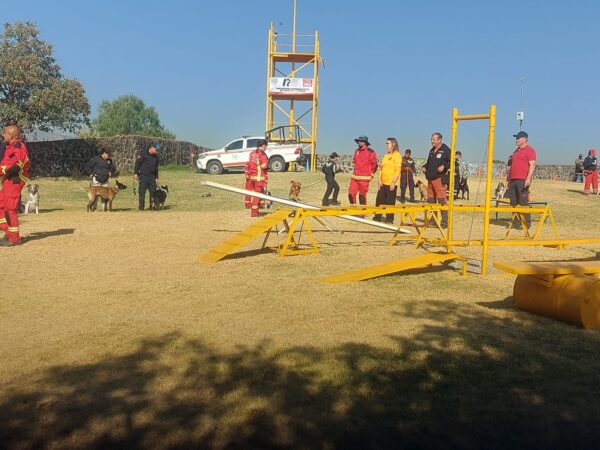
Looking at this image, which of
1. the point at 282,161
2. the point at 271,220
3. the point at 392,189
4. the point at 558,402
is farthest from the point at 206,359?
the point at 282,161

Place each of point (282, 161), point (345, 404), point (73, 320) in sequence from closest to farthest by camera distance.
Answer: point (345, 404)
point (73, 320)
point (282, 161)

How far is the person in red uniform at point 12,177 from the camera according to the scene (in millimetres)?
9602

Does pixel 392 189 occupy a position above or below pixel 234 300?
above

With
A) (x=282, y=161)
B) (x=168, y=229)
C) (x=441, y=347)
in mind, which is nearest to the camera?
(x=441, y=347)

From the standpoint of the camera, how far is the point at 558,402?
3611mm

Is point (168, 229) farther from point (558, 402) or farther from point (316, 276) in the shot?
point (558, 402)

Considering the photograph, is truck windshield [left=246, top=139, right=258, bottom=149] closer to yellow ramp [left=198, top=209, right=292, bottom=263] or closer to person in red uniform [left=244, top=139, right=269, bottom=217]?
person in red uniform [left=244, top=139, right=269, bottom=217]

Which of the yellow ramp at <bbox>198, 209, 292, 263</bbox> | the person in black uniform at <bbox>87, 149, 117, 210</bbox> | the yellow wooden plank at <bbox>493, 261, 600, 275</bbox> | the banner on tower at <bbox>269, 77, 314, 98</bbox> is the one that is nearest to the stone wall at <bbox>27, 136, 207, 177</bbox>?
the banner on tower at <bbox>269, 77, 314, 98</bbox>

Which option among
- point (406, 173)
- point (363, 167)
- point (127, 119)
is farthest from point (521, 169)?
point (127, 119)

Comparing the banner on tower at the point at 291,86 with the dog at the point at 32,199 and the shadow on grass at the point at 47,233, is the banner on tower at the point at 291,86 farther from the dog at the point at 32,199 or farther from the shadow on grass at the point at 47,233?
the shadow on grass at the point at 47,233

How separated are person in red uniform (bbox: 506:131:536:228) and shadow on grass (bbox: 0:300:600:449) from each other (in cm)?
736

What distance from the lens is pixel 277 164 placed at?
28641mm

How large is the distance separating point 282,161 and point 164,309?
23.0 meters

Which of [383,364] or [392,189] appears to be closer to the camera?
[383,364]
